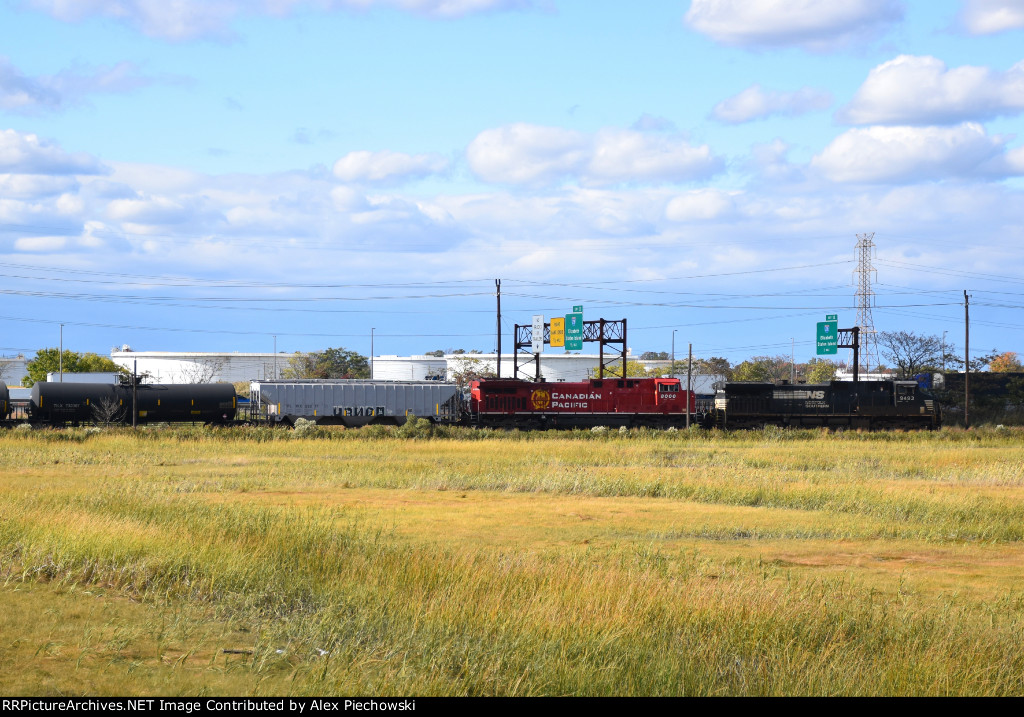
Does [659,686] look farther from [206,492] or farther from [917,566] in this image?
[206,492]

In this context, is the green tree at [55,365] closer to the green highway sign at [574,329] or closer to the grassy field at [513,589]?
the green highway sign at [574,329]

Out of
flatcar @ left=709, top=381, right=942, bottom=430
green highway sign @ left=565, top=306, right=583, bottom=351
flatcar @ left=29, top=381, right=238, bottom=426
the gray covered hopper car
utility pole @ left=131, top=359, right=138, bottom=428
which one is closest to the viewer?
utility pole @ left=131, top=359, right=138, bottom=428

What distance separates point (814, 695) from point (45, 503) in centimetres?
1578

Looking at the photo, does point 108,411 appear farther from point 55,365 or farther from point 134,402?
point 55,365

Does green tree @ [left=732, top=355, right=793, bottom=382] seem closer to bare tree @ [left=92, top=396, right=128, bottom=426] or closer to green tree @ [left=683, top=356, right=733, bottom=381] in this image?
green tree @ [left=683, top=356, right=733, bottom=381]

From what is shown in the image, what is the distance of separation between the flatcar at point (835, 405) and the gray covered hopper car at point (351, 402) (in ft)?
62.0

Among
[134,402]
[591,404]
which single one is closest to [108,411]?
[134,402]

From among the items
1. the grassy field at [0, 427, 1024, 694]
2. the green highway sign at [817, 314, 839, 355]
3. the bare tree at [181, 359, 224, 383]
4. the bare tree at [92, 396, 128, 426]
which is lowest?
the grassy field at [0, 427, 1024, 694]

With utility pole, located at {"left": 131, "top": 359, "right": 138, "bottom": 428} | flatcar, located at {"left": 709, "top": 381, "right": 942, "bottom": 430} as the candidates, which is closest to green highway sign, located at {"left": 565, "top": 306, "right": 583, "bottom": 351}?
flatcar, located at {"left": 709, "top": 381, "right": 942, "bottom": 430}

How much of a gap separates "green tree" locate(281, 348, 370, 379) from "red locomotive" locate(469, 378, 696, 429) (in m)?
77.8

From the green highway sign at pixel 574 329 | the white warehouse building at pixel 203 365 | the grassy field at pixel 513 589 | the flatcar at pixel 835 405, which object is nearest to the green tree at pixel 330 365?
the white warehouse building at pixel 203 365

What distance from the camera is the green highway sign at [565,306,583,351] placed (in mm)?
72250

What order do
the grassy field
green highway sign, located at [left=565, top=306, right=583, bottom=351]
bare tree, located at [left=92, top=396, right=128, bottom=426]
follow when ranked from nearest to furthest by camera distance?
the grassy field
bare tree, located at [left=92, top=396, right=128, bottom=426]
green highway sign, located at [left=565, top=306, right=583, bottom=351]
